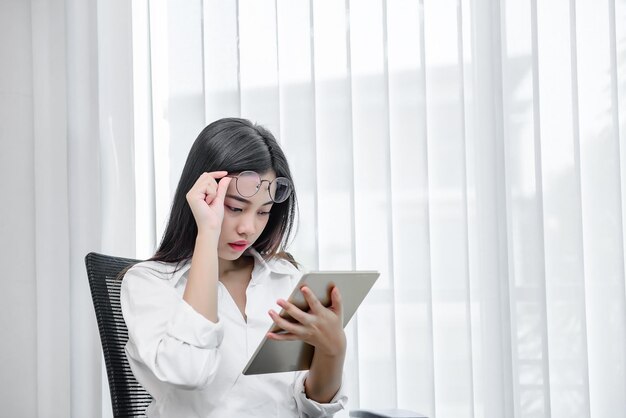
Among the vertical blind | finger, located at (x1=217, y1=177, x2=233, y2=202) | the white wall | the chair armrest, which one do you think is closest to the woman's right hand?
finger, located at (x1=217, y1=177, x2=233, y2=202)

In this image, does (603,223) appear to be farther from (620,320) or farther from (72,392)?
(72,392)

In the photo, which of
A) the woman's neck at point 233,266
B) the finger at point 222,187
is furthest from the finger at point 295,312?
the woman's neck at point 233,266

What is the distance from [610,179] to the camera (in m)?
1.95

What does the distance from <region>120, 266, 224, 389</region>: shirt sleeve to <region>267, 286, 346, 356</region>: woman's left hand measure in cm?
13

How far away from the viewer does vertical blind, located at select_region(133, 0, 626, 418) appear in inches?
77.1

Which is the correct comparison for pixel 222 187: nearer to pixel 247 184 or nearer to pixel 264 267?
pixel 247 184

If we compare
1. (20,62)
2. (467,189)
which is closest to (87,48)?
(20,62)

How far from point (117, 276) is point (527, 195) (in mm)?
1042

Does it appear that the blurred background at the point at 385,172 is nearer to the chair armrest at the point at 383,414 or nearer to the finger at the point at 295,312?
the chair armrest at the point at 383,414

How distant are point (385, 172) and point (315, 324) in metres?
0.88

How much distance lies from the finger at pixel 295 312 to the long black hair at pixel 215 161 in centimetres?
33

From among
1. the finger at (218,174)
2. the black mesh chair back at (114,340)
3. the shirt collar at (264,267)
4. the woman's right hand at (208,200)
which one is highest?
the finger at (218,174)

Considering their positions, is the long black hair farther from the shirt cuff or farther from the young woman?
the shirt cuff

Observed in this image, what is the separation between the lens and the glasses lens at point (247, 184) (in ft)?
4.78
